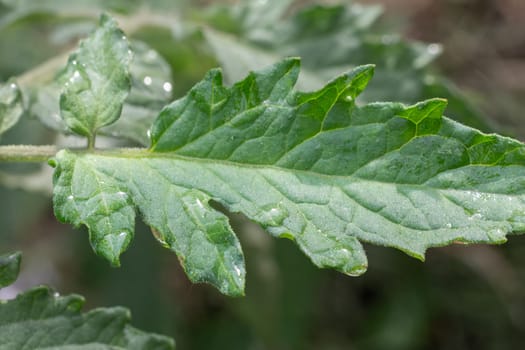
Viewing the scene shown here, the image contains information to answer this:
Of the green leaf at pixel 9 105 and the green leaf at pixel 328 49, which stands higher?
the green leaf at pixel 328 49

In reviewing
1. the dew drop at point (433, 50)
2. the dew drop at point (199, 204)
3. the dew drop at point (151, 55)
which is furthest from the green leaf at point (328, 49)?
the dew drop at point (199, 204)

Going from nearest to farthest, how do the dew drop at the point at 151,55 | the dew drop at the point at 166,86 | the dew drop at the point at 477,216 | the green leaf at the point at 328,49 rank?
the dew drop at the point at 477,216
the dew drop at the point at 166,86
the dew drop at the point at 151,55
the green leaf at the point at 328,49

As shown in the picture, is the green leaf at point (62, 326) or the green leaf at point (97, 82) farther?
the green leaf at point (97, 82)

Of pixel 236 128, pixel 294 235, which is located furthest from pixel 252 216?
pixel 236 128

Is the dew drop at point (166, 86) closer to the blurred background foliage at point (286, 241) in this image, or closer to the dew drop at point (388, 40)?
the blurred background foliage at point (286, 241)

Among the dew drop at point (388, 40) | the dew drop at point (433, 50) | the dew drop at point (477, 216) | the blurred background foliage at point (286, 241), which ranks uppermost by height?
the dew drop at point (433, 50)

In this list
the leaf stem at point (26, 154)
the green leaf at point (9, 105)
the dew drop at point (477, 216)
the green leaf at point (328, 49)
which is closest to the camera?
the dew drop at point (477, 216)

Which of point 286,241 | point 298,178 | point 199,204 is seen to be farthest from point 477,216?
point 286,241

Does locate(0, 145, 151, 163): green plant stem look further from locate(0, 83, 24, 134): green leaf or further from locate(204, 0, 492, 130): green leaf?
locate(204, 0, 492, 130): green leaf
